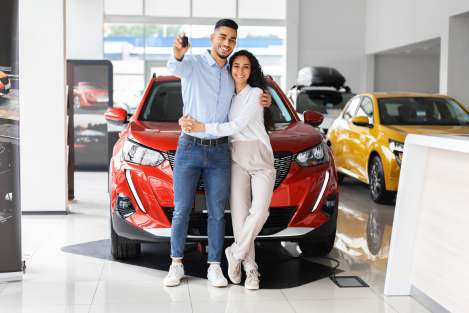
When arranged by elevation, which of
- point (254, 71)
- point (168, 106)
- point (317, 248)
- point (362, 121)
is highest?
point (254, 71)

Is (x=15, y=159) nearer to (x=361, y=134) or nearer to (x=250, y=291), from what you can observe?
(x=250, y=291)

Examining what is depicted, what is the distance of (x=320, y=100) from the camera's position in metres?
13.0

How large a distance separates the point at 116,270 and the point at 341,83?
394 inches

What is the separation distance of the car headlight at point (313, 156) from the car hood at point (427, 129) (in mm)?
2953

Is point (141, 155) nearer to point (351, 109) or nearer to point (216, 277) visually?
point (216, 277)

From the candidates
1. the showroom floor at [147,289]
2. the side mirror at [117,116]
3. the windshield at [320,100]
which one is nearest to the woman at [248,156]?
the showroom floor at [147,289]

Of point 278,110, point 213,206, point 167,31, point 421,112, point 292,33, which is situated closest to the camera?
point 213,206

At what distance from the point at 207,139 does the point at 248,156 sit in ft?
0.93

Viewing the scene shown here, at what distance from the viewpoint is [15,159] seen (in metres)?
4.23

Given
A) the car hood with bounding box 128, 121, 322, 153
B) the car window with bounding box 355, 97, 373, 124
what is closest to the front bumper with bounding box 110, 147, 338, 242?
the car hood with bounding box 128, 121, 322, 153

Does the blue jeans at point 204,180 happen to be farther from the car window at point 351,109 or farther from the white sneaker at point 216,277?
the car window at point 351,109

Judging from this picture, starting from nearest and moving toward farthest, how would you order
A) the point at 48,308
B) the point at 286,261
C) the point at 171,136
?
the point at 48,308 → the point at 171,136 → the point at 286,261

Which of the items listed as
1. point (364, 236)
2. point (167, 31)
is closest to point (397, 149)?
point (364, 236)

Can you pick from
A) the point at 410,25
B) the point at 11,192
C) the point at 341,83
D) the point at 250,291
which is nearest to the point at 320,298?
the point at 250,291
